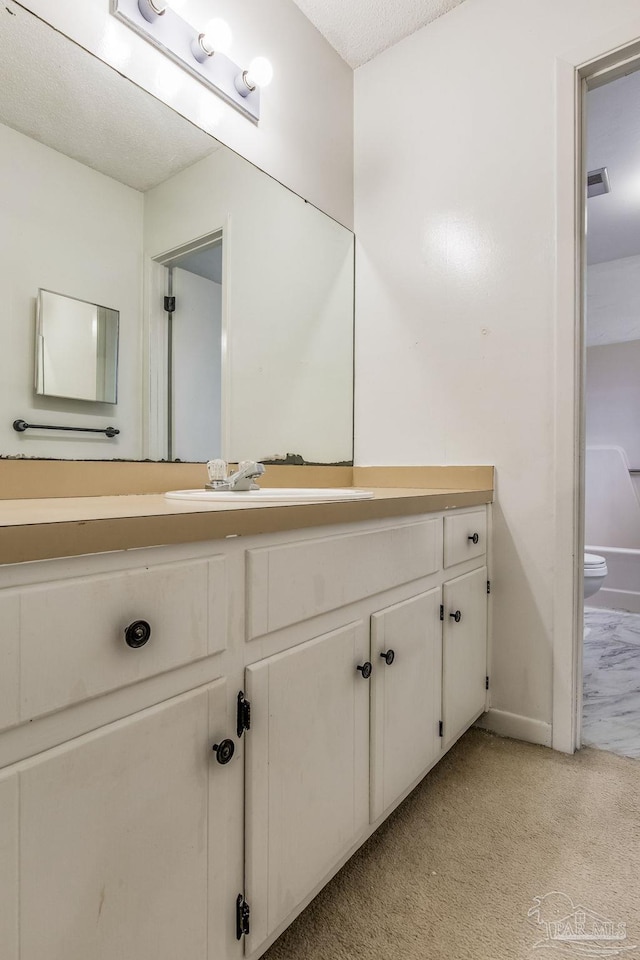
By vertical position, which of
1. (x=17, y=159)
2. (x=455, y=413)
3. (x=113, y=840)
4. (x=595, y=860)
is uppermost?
(x=17, y=159)

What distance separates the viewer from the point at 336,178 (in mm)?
1959

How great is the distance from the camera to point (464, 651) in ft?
4.91

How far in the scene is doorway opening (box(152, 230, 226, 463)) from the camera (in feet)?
4.41

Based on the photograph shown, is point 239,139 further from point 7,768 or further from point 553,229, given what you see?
point 7,768

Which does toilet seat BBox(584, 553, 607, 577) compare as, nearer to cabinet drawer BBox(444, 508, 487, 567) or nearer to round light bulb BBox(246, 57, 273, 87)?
cabinet drawer BBox(444, 508, 487, 567)

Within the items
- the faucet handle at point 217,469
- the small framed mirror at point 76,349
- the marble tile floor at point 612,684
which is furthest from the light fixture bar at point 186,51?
the marble tile floor at point 612,684

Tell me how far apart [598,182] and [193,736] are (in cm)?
309

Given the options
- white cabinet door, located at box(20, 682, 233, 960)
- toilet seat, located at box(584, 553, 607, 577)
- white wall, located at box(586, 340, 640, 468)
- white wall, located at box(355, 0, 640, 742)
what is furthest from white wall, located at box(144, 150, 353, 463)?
white wall, located at box(586, 340, 640, 468)

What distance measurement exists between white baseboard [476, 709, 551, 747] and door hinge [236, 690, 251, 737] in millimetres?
1181

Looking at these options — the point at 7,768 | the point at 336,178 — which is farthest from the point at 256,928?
the point at 336,178

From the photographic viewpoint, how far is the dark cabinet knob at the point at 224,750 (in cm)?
72

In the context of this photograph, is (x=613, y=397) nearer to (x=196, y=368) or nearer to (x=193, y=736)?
(x=196, y=368)

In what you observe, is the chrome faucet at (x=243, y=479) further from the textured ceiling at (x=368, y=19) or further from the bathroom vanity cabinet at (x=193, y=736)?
the textured ceiling at (x=368, y=19)

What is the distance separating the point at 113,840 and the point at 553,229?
1.78 m
